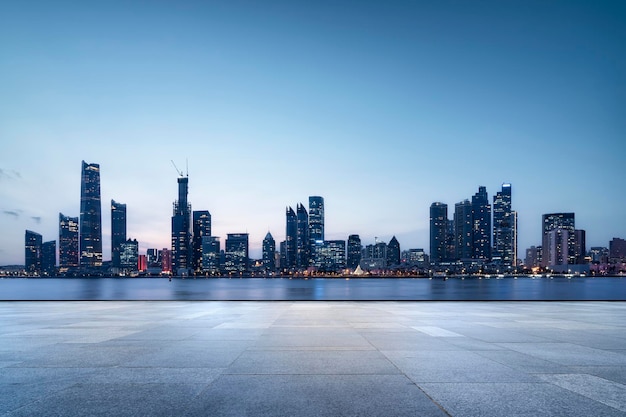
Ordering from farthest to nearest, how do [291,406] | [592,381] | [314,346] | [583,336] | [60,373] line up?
1. [583,336]
2. [314,346]
3. [60,373]
4. [592,381]
5. [291,406]

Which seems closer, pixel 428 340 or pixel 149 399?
pixel 149 399

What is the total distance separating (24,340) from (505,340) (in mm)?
16123

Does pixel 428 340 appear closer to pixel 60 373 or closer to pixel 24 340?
pixel 60 373

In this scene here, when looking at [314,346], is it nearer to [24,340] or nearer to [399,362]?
[399,362]

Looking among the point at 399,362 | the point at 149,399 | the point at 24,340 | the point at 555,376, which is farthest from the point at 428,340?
the point at 24,340

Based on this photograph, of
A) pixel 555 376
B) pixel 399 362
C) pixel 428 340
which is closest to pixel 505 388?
pixel 555 376

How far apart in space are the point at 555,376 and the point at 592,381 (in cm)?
69

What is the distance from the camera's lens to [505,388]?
27.3 feet

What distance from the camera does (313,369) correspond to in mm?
9898

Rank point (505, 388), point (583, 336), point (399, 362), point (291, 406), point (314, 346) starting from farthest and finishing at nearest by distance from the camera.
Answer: point (583, 336) → point (314, 346) → point (399, 362) → point (505, 388) → point (291, 406)

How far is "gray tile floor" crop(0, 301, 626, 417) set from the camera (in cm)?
729

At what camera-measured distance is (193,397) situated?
306 inches

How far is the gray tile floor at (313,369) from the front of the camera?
7285mm

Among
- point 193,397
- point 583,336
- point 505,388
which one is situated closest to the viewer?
point 193,397
